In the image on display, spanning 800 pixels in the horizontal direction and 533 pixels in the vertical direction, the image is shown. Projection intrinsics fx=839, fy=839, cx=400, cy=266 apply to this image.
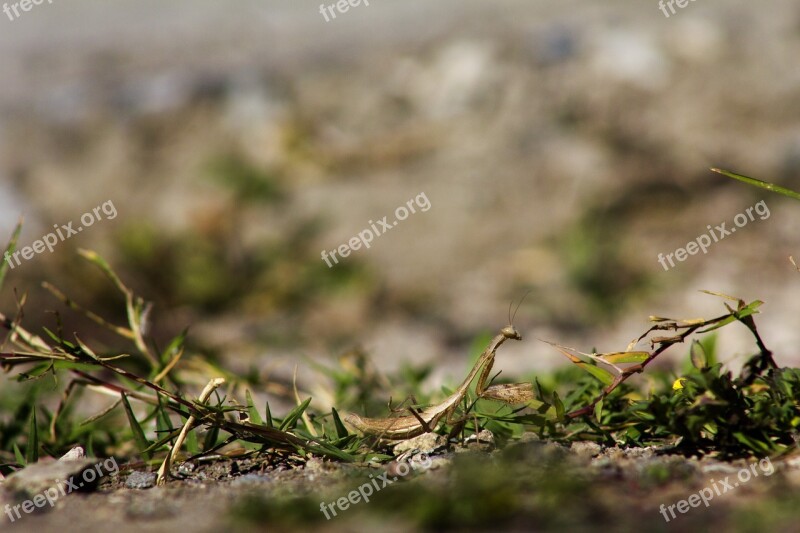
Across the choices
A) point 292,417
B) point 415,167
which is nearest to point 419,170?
point 415,167

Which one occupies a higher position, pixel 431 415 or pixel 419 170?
pixel 419 170

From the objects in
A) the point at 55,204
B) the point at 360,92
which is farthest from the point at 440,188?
the point at 55,204

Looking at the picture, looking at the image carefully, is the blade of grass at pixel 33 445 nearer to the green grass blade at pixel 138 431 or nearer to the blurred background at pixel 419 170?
the green grass blade at pixel 138 431

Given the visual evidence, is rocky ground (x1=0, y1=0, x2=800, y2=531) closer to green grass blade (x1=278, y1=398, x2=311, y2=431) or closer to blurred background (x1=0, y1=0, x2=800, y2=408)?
blurred background (x1=0, y1=0, x2=800, y2=408)

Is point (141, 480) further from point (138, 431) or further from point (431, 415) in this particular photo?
point (431, 415)

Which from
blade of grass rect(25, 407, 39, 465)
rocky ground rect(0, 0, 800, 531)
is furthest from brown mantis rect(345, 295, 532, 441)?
rocky ground rect(0, 0, 800, 531)

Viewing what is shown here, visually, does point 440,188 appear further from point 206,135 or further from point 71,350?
point 71,350
